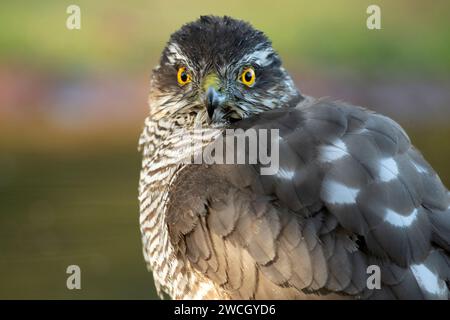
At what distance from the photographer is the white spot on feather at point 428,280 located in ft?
13.1

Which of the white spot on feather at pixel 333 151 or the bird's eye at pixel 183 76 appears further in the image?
the bird's eye at pixel 183 76

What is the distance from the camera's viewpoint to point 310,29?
13.0 meters

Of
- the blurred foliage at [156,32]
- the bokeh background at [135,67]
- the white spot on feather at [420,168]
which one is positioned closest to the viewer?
the white spot on feather at [420,168]

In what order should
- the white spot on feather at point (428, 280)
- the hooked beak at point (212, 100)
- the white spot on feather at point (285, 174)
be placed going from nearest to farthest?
the white spot on feather at point (428, 280), the white spot on feather at point (285, 174), the hooked beak at point (212, 100)

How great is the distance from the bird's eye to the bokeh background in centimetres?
562

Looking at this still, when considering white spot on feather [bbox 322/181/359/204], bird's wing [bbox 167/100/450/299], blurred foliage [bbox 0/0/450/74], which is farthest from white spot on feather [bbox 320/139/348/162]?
blurred foliage [bbox 0/0/450/74]

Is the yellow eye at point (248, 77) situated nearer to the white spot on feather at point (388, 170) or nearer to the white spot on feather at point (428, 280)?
the white spot on feather at point (388, 170)

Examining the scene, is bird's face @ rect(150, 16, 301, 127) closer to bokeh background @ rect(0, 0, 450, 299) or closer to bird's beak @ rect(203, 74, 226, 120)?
bird's beak @ rect(203, 74, 226, 120)

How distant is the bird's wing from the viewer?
4074 millimetres

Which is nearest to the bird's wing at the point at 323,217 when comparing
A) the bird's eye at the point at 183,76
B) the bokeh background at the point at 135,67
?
the bird's eye at the point at 183,76

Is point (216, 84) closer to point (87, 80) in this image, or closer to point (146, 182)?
point (146, 182)

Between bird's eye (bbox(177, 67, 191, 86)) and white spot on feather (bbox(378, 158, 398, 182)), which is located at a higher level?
bird's eye (bbox(177, 67, 191, 86))

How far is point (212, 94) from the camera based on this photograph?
4.80m
